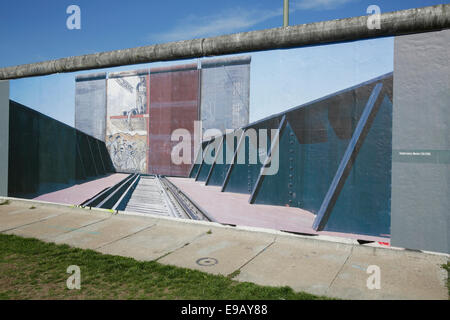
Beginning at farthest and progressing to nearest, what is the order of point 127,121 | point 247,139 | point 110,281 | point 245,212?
point 127,121, point 247,139, point 245,212, point 110,281

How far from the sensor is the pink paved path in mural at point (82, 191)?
8508mm

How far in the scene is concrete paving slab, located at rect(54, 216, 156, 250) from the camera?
5.67 meters

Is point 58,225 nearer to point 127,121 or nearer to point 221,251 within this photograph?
point 127,121

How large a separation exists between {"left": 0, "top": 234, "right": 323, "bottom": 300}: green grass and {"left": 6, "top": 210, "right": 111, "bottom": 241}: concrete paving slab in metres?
1.11

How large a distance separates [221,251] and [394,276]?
2.65 metres

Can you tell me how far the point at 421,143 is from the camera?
5062 mm

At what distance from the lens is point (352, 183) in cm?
557

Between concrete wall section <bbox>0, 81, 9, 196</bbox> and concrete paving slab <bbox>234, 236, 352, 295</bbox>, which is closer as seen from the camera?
concrete paving slab <bbox>234, 236, 352, 295</bbox>

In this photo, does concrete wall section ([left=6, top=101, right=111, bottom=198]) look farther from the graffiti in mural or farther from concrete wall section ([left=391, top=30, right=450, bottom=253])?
concrete wall section ([left=391, top=30, right=450, bottom=253])

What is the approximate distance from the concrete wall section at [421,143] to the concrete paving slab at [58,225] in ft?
21.5

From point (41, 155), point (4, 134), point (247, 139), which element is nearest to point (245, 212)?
point (247, 139)

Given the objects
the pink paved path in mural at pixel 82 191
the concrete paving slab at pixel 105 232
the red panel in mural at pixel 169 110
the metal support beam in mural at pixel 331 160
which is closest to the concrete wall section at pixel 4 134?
the pink paved path in mural at pixel 82 191

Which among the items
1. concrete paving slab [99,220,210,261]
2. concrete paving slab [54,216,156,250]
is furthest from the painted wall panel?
concrete paving slab [54,216,156,250]
